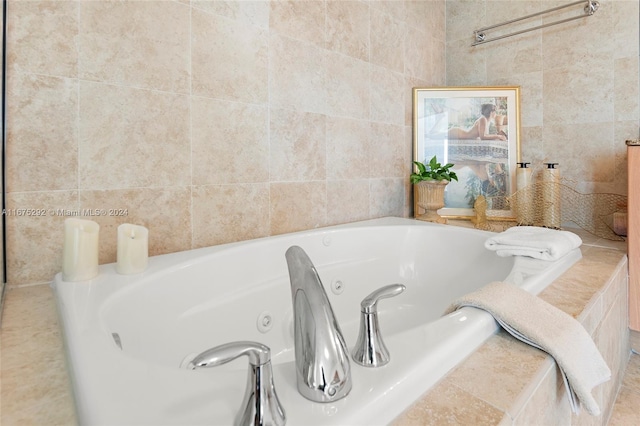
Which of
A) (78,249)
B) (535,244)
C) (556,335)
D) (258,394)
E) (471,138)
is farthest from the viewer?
(471,138)

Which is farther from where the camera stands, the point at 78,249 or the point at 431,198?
the point at 431,198

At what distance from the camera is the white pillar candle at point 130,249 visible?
1.03 m

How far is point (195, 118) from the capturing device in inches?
52.6

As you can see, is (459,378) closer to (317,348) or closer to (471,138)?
(317,348)

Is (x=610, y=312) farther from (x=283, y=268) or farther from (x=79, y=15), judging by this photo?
(x=79, y=15)

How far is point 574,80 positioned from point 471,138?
1.95ft

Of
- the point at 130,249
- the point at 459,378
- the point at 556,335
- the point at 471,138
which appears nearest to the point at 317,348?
the point at 459,378

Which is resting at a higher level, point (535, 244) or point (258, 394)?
point (535, 244)

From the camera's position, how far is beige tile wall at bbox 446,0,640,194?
1.88 m

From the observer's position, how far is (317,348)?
0.50 metres

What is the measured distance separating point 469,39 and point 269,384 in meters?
2.65

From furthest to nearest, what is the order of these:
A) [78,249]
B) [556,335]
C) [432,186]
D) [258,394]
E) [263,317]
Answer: [432,186], [263,317], [78,249], [556,335], [258,394]

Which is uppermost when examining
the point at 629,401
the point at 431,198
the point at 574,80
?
the point at 574,80

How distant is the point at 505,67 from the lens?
2.29m
